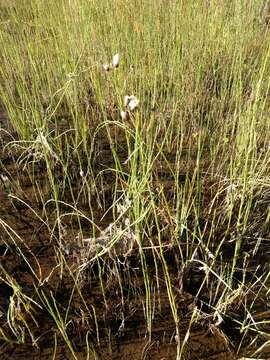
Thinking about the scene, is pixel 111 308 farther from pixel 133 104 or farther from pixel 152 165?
pixel 133 104

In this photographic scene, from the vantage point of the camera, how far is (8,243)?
1.35m

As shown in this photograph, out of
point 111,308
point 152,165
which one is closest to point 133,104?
point 152,165

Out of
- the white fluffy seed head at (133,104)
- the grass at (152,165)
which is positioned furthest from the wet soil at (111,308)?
the white fluffy seed head at (133,104)

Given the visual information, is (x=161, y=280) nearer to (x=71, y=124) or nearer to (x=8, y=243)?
(x=8, y=243)

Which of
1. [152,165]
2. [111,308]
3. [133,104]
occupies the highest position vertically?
[133,104]

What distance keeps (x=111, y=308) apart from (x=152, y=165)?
1.63ft

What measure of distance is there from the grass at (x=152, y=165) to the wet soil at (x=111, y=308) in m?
0.01

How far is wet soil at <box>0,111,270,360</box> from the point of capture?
1050 millimetres

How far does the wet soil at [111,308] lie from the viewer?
3.44 ft

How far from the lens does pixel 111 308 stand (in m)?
1.15

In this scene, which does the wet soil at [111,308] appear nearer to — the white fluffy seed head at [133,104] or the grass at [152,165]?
the grass at [152,165]

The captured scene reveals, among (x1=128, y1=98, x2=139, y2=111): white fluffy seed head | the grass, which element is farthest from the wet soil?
(x1=128, y1=98, x2=139, y2=111): white fluffy seed head

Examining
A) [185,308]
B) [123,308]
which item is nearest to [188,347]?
[185,308]

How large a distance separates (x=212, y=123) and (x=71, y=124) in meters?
0.82
